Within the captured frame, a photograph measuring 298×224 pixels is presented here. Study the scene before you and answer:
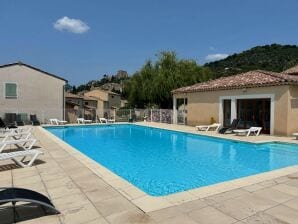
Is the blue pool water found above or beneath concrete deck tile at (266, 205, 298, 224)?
beneath

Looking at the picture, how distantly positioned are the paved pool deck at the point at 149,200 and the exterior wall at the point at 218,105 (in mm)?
8890

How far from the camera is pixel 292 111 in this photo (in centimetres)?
1505

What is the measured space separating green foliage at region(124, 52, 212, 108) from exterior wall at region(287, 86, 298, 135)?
1665cm

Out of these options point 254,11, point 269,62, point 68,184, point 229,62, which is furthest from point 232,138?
point 229,62

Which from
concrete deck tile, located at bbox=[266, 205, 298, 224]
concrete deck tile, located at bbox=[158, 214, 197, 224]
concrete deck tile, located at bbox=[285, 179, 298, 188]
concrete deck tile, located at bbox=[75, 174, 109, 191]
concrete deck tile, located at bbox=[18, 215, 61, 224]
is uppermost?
concrete deck tile, located at bbox=[75, 174, 109, 191]

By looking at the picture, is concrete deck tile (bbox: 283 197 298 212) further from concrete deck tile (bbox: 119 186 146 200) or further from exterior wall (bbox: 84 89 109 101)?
exterior wall (bbox: 84 89 109 101)

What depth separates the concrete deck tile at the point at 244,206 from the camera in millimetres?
4335

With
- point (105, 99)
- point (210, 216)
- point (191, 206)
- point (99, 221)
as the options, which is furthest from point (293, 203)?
point (105, 99)

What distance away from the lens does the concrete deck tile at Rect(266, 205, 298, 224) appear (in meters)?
4.11

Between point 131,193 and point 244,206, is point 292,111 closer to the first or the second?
point 244,206

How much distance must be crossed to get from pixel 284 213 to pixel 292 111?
40.4ft

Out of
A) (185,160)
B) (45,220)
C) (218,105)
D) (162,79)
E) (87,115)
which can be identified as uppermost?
(162,79)

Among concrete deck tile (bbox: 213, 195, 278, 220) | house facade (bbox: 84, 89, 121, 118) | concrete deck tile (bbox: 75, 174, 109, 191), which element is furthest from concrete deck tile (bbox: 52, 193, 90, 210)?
house facade (bbox: 84, 89, 121, 118)

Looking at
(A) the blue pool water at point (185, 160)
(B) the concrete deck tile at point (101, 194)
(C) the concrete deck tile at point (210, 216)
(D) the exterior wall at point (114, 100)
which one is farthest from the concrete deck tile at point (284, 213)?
(D) the exterior wall at point (114, 100)
